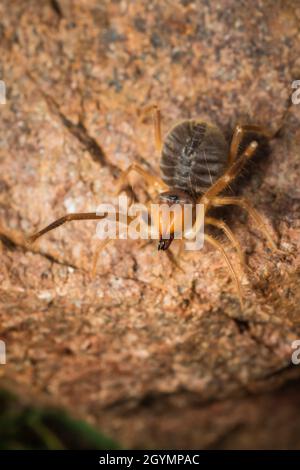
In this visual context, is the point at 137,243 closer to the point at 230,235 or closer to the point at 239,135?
the point at 230,235

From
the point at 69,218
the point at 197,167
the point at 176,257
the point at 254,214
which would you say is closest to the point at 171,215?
the point at 176,257

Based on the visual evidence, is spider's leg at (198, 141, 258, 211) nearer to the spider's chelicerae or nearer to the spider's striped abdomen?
the spider's chelicerae

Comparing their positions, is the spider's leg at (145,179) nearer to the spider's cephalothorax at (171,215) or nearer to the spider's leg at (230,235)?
the spider's cephalothorax at (171,215)

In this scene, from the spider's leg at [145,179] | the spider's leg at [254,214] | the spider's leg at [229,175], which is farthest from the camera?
the spider's leg at [145,179]

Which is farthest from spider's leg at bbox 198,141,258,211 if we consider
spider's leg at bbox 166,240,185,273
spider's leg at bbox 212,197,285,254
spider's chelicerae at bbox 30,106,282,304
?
spider's leg at bbox 166,240,185,273

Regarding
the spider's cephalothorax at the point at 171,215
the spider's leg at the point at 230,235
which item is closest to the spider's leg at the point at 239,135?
the spider's cephalothorax at the point at 171,215

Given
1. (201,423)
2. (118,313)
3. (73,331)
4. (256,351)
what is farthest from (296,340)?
(73,331)
